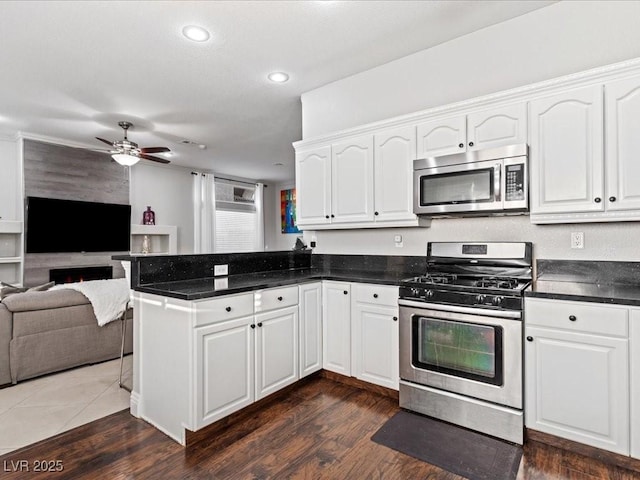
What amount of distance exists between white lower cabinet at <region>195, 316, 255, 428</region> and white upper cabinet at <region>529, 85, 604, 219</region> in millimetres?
2082

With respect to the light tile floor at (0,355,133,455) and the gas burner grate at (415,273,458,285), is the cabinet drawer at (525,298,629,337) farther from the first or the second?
the light tile floor at (0,355,133,455)

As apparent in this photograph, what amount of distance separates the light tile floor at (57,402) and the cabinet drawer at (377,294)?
1.91 m

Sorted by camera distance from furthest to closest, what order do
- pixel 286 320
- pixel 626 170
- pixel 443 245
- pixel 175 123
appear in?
pixel 175 123 < pixel 443 245 < pixel 286 320 < pixel 626 170

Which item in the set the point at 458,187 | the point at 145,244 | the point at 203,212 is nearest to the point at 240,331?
the point at 458,187

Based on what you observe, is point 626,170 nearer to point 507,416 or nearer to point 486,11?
point 486,11

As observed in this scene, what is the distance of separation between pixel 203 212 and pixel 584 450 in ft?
23.7

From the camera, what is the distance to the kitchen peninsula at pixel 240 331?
2.09 meters

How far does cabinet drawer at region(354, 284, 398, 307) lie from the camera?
2.60m


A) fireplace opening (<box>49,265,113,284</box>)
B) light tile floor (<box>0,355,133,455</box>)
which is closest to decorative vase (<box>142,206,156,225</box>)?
fireplace opening (<box>49,265,113,284</box>)

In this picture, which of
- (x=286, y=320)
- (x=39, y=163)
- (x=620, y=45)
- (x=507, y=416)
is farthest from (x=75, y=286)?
(x=620, y=45)

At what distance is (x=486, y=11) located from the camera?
244 cm

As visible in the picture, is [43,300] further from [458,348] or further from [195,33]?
[458,348]

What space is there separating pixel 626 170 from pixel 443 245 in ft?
3.96

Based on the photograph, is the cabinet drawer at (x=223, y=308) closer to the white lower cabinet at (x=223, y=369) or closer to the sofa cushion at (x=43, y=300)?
the white lower cabinet at (x=223, y=369)
